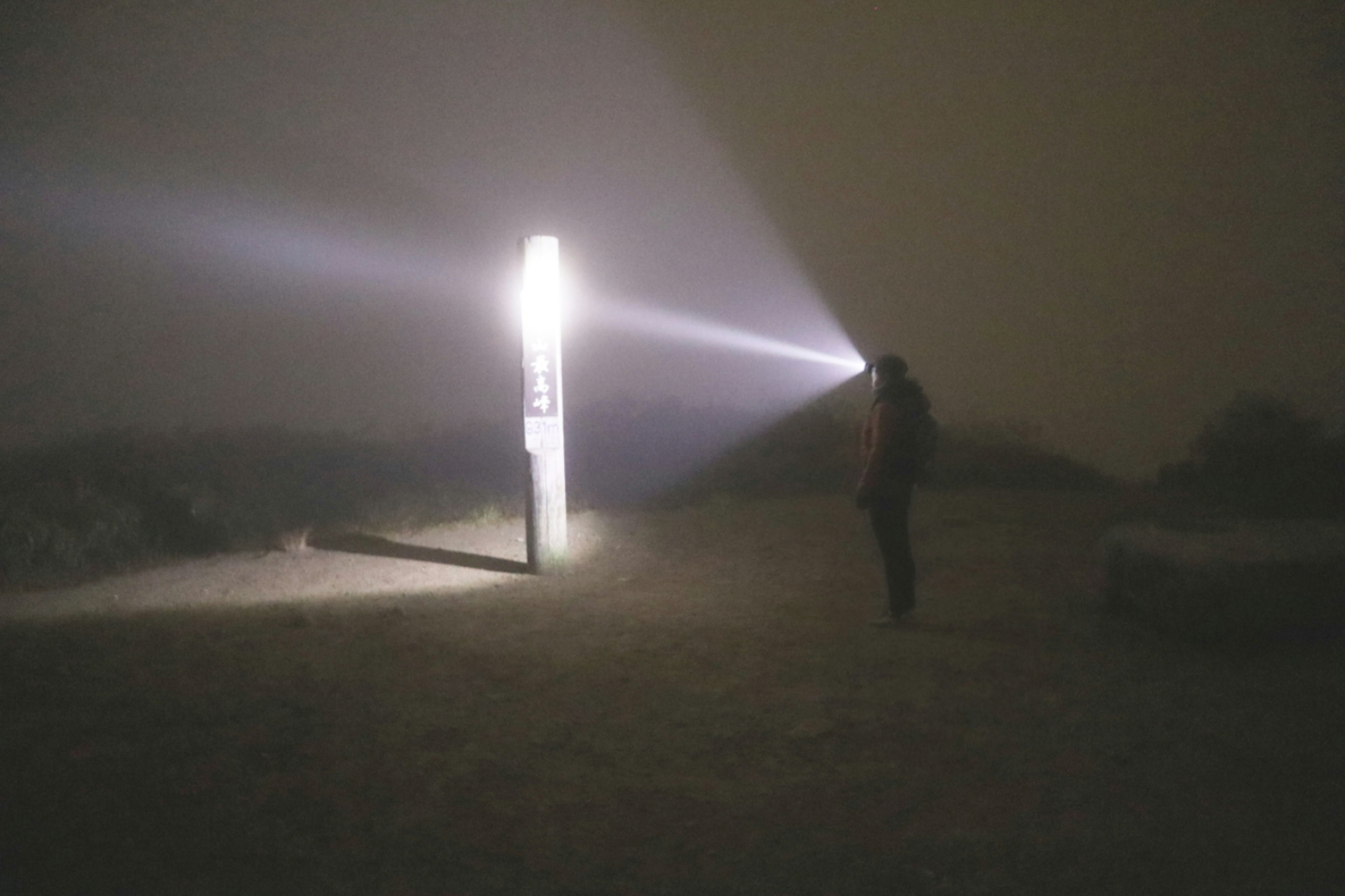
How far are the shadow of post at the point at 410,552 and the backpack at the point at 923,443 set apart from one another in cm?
441

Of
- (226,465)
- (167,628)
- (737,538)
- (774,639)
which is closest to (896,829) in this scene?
(774,639)

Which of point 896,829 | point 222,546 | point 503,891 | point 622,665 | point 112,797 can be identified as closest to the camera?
point 503,891

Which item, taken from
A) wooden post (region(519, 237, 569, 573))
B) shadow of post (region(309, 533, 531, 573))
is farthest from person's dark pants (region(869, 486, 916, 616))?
shadow of post (region(309, 533, 531, 573))

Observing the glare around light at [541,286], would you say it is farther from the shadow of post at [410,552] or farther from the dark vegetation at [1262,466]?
the dark vegetation at [1262,466]

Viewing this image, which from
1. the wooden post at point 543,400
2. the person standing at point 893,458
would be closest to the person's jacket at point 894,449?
the person standing at point 893,458

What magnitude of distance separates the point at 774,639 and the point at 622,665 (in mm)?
1260

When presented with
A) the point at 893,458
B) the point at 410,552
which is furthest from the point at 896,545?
the point at 410,552

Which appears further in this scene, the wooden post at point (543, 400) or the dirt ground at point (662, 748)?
the wooden post at point (543, 400)

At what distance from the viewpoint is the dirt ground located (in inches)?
157

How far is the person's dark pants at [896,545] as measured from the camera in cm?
747

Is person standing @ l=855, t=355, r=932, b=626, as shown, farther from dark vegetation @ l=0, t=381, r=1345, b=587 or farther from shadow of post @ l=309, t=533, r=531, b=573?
shadow of post @ l=309, t=533, r=531, b=573

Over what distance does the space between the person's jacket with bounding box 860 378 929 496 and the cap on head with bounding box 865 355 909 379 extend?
0.15 m

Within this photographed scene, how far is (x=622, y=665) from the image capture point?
674 cm

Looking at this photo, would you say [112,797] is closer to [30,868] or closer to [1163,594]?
[30,868]
